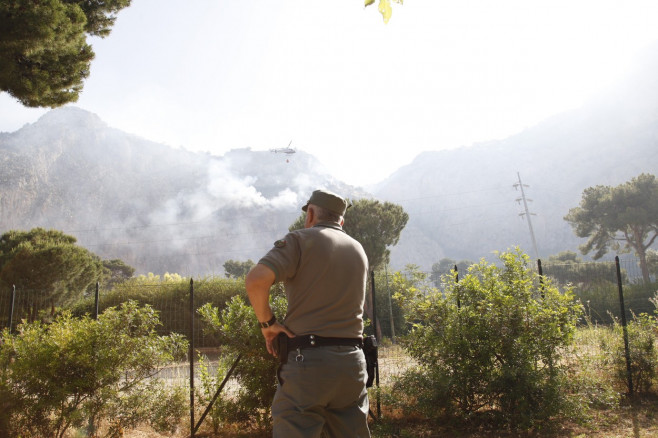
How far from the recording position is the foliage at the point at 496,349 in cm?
440

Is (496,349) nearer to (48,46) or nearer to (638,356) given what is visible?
(638,356)

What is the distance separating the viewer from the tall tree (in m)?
33.4

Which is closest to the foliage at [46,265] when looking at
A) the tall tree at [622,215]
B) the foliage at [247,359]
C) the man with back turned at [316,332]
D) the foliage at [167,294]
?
the foliage at [167,294]

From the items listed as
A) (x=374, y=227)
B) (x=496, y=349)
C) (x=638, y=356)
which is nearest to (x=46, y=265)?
(x=496, y=349)

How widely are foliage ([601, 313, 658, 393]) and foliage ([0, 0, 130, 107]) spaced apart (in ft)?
24.7

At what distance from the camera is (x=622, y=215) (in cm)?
3388

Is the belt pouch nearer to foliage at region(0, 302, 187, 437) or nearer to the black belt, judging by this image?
the black belt

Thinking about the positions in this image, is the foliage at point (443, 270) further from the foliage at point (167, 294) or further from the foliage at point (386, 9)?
the foliage at point (167, 294)

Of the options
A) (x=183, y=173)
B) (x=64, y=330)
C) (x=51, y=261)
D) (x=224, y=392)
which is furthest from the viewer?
(x=183, y=173)

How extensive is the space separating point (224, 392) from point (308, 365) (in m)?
3.02

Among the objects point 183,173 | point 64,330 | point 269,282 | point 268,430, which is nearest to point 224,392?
point 268,430

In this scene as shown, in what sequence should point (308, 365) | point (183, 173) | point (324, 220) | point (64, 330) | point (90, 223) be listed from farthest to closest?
point (183, 173) → point (90, 223) → point (64, 330) → point (324, 220) → point (308, 365)

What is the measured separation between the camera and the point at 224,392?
478 cm

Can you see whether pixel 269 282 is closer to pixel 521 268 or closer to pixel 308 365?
A: pixel 308 365
